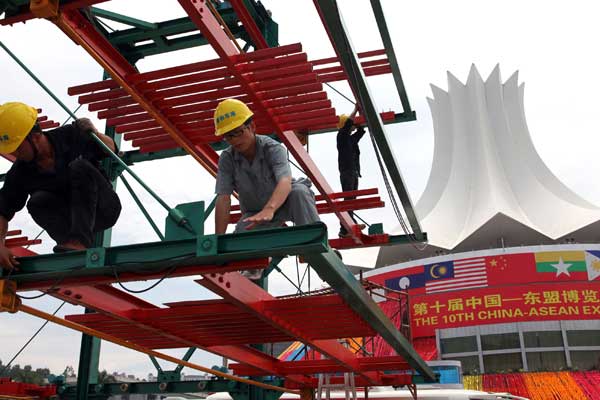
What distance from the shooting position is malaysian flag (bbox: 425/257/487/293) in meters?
30.0

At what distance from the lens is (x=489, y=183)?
4656 cm

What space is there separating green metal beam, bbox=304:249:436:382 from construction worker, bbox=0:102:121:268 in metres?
1.64

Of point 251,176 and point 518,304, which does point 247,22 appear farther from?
point 518,304

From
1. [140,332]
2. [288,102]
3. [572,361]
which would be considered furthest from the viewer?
[572,361]

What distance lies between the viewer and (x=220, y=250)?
3.51m

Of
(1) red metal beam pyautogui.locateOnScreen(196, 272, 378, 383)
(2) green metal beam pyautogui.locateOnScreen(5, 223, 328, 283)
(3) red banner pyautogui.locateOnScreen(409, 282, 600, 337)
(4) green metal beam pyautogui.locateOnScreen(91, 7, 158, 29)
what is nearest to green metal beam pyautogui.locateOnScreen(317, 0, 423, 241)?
(2) green metal beam pyautogui.locateOnScreen(5, 223, 328, 283)

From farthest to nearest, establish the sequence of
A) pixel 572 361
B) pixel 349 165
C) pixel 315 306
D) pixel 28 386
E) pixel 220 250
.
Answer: pixel 572 361 < pixel 349 165 < pixel 28 386 < pixel 315 306 < pixel 220 250

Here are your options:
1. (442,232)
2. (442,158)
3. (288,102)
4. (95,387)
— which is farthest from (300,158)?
(442,158)

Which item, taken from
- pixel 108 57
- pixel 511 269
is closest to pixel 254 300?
pixel 108 57

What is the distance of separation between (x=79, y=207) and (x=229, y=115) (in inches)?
47.6

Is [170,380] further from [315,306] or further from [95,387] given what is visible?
[315,306]

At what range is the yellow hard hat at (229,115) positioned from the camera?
428 cm

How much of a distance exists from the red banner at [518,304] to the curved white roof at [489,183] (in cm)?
1449

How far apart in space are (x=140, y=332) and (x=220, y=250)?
2523mm
